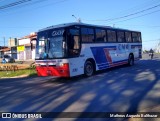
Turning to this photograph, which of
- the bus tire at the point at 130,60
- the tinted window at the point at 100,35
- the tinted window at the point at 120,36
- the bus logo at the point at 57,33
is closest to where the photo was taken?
the bus logo at the point at 57,33

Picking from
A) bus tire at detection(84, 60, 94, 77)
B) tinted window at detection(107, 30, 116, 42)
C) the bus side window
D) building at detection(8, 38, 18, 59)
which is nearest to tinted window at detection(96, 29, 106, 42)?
tinted window at detection(107, 30, 116, 42)

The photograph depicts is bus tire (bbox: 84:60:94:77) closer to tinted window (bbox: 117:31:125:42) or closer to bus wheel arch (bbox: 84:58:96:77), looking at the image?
bus wheel arch (bbox: 84:58:96:77)

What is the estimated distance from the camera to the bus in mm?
13891

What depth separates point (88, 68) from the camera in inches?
622

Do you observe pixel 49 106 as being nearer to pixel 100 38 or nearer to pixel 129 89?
pixel 129 89

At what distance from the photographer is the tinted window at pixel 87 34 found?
15453 mm

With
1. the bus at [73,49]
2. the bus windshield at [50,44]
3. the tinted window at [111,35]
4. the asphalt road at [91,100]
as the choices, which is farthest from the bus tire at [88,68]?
the asphalt road at [91,100]

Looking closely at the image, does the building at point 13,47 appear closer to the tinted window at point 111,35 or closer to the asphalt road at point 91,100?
the tinted window at point 111,35

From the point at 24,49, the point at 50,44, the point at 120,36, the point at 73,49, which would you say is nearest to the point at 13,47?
the point at 24,49

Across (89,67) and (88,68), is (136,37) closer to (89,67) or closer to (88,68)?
(89,67)

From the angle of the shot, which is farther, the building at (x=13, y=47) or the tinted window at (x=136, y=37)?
the building at (x=13, y=47)

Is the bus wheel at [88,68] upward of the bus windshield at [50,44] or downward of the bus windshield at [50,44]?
downward

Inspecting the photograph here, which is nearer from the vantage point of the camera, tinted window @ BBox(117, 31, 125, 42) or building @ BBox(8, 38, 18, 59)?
tinted window @ BBox(117, 31, 125, 42)

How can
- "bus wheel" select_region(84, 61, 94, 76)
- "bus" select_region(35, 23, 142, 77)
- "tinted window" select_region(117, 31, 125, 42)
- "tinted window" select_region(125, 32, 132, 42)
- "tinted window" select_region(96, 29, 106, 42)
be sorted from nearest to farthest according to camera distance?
"bus" select_region(35, 23, 142, 77), "bus wheel" select_region(84, 61, 94, 76), "tinted window" select_region(96, 29, 106, 42), "tinted window" select_region(117, 31, 125, 42), "tinted window" select_region(125, 32, 132, 42)
